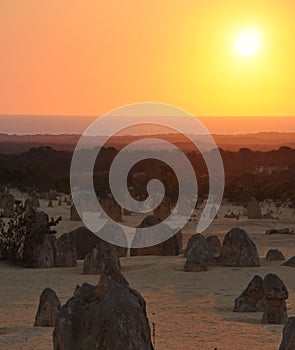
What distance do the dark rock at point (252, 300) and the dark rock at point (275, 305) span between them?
0.83 meters

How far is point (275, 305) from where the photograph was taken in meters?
10.3

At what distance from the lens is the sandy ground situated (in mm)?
9312

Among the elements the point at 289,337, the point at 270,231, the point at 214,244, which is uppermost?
the point at 270,231

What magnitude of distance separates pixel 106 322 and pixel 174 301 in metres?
5.43

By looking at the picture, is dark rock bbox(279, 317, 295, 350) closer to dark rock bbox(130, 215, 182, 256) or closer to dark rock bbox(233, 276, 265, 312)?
dark rock bbox(233, 276, 265, 312)

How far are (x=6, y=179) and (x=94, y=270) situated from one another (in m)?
31.5

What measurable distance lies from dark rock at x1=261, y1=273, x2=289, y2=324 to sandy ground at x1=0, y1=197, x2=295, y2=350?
7.9 inches

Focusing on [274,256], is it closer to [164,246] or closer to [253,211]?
[164,246]

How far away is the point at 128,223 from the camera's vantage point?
25.3 m

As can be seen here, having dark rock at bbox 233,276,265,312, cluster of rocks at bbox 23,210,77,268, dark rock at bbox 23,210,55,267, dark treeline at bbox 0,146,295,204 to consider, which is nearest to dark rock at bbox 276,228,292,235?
cluster of rocks at bbox 23,210,77,268

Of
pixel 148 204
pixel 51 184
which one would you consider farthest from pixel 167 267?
pixel 51 184

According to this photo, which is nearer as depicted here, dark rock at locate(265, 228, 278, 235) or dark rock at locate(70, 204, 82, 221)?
dark rock at locate(265, 228, 278, 235)

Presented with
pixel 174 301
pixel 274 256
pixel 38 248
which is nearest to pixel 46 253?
pixel 38 248

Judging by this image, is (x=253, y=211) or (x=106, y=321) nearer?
(x=106, y=321)
